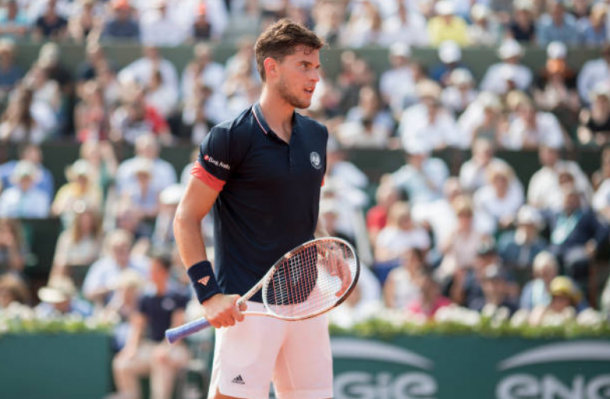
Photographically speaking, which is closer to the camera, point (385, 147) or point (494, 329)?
point (494, 329)

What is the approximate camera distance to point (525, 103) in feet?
41.5

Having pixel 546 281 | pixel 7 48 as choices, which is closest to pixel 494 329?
pixel 546 281

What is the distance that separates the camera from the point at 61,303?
943cm

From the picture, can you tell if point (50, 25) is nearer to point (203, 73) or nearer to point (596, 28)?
point (203, 73)

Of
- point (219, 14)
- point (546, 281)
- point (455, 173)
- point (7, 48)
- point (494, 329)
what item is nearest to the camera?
point (494, 329)

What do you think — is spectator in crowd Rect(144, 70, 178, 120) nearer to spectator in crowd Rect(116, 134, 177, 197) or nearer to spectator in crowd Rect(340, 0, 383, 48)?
spectator in crowd Rect(116, 134, 177, 197)

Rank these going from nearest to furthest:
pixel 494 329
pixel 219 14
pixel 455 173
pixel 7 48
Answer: pixel 494 329
pixel 455 173
pixel 7 48
pixel 219 14

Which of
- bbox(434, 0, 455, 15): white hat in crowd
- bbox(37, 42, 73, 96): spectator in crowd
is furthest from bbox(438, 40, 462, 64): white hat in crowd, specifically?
bbox(37, 42, 73, 96): spectator in crowd

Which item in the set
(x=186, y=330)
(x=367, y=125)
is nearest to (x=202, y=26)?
(x=367, y=125)

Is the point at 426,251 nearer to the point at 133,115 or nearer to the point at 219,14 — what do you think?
the point at 133,115

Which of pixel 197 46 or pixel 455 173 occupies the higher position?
pixel 197 46

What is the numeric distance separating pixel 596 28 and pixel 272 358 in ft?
40.9

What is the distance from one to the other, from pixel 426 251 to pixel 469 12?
22.6 ft

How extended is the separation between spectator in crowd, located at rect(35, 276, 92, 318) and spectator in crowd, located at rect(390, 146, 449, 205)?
12.6 ft
